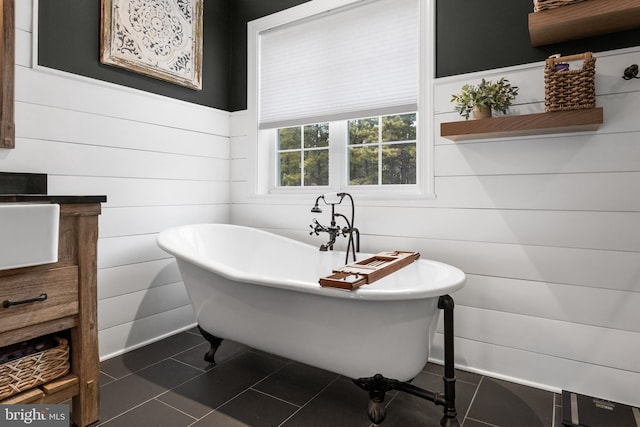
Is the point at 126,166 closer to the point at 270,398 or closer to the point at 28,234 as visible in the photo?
the point at 28,234

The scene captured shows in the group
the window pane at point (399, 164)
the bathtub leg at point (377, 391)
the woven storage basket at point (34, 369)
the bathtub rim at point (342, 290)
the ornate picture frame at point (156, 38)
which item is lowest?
the bathtub leg at point (377, 391)

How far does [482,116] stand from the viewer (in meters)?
2.01

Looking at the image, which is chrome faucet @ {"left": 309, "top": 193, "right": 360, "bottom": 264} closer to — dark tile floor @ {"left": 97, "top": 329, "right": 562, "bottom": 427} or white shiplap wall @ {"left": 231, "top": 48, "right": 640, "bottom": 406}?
white shiplap wall @ {"left": 231, "top": 48, "right": 640, "bottom": 406}

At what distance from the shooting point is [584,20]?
67.2 inches

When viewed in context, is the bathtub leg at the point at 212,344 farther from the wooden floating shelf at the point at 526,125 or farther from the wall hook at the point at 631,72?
the wall hook at the point at 631,72

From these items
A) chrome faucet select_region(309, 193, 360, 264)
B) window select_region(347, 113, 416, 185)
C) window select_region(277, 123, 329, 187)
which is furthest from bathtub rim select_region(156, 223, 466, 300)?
window select_region(277, 123, 329, 187)

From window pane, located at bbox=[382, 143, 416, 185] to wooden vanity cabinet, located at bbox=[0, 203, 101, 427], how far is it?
5.68 feet

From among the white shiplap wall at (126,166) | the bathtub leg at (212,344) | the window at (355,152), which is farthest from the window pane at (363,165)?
the bathtub leg at (212,344)

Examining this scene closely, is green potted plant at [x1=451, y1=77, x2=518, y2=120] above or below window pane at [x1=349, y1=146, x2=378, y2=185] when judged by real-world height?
above

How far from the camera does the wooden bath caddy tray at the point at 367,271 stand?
157 cm

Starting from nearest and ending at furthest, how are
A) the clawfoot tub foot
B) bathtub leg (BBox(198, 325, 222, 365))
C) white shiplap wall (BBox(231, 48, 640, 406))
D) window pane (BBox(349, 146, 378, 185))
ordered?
the clawfoot tub foot
white shiplap wall (BBox(231, 48, 640, 406))
bathtub leg (BBox(198, 325, 222, 365))
window pane (BBox(349, 146, 378, 185))

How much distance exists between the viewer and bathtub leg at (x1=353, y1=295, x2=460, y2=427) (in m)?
1.66

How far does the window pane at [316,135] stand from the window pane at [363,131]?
8.3 inches

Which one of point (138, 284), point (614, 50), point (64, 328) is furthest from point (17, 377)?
point (614, 50)
